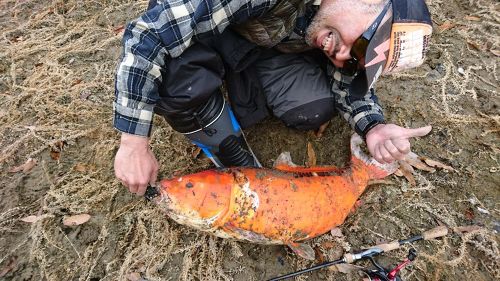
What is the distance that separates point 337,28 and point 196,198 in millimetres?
1147

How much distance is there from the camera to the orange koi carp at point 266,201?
2.00m

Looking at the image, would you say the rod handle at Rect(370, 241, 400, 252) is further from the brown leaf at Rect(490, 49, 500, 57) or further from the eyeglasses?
the brown leaf at Rect(490, 49, 500, 57)

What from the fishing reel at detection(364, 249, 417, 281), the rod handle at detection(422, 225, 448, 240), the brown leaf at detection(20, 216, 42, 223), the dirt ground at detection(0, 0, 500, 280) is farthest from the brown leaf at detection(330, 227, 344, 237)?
the brown leaf at detection(20, 216, 42, 223)

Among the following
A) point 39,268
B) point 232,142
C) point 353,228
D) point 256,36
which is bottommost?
point 353,228

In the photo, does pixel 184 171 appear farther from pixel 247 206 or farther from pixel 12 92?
pixel 12 92

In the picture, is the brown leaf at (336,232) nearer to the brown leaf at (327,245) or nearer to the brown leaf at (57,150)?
the brown leaf at (327,245)

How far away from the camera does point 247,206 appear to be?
2.12 m

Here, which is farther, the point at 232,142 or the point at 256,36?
the point at 232,142

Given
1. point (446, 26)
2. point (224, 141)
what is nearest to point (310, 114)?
point (224, 141)

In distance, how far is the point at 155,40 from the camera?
5.92 feet

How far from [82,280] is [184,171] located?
0.89 metres

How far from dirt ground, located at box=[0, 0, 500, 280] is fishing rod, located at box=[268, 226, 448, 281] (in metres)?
0.06

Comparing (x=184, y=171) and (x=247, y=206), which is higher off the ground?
(x=247, y=206)

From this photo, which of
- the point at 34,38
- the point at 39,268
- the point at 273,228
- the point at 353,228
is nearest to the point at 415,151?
the point at 353,228
